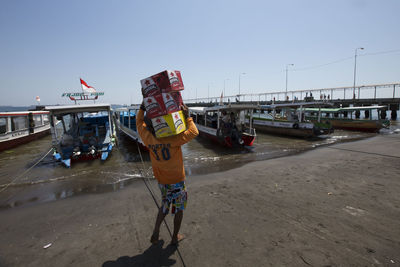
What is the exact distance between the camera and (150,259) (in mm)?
2799

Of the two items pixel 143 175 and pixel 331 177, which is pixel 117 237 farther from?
pixel 331 177

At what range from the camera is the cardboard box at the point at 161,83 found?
113 inches

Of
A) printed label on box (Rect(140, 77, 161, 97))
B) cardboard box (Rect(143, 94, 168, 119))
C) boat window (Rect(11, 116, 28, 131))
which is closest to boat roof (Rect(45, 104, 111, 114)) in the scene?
boat window (Rect(11, 116, 28, 131))

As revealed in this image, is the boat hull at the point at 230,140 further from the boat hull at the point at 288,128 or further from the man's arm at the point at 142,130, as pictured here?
the man's arm at the point at 142,130

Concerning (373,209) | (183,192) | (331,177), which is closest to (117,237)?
(183,192)

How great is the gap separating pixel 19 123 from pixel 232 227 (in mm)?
17666

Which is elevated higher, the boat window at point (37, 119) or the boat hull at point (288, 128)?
the boat window at point (37, 119)

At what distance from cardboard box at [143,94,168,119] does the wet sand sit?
1996 millimetres

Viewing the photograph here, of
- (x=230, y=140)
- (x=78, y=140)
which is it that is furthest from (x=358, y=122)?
(x=78, y=140)

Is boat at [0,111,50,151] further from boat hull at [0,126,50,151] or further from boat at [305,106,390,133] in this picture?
boat at [305,106,390,133]

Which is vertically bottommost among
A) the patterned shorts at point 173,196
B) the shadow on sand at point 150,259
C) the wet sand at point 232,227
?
the wet sand at point 232,227

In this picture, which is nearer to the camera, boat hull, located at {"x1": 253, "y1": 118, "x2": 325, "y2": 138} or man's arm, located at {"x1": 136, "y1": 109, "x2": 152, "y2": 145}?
man's arm, located at {"x1": 136, "y1": 109, "x2": 152, "y2": 145}

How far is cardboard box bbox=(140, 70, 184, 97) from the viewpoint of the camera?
2883 mm

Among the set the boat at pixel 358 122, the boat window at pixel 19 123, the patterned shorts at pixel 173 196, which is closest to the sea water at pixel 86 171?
the boat window at pixel 19 123
